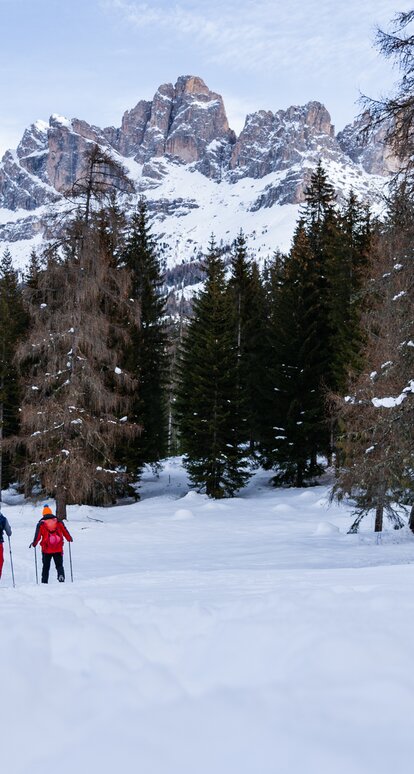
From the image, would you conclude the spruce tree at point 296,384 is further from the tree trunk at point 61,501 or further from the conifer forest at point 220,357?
the tree trunk at point 61,501

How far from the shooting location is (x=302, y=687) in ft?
13.7

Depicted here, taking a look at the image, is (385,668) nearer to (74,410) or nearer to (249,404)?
(74,410)

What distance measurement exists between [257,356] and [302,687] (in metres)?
26.9

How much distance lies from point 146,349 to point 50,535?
1658cm

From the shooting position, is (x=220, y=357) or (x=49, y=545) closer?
(x=49, y=545)

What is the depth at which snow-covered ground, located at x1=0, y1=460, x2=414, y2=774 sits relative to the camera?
3568 millimetres

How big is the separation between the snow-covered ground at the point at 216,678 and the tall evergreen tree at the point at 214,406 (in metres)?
16.6

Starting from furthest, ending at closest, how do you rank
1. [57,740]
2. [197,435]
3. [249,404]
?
[249,404]
[197,435]
[57,740]

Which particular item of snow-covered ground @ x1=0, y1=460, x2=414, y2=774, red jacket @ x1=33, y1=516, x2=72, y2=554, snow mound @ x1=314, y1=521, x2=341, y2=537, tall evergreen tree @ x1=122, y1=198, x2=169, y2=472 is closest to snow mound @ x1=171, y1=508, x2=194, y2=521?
tall evergreen tree @ x1=122, y1=198, x2=169, y2=472

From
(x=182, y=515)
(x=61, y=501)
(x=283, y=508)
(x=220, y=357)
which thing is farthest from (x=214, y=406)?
(x=61, y=501)

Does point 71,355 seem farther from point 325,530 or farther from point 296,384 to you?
point 296,384

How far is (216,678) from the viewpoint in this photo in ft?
14.6

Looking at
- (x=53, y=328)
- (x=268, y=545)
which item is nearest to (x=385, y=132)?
(x=268, y=545)

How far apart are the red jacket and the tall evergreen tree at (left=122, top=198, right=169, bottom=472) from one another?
13.2m
